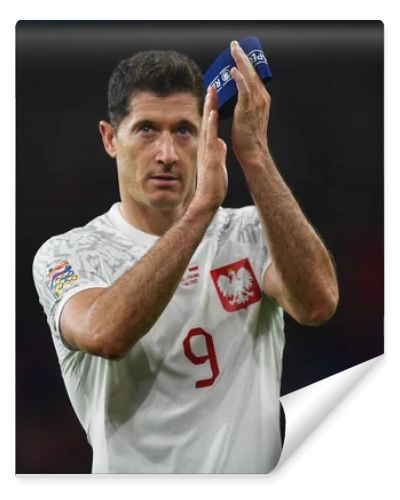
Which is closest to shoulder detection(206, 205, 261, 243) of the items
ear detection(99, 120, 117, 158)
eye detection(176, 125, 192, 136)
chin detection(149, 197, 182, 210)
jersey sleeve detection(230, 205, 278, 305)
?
jersey sleeve detection(230, 205, 278, 305)

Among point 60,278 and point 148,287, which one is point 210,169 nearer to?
point 148,287

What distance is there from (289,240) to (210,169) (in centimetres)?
24

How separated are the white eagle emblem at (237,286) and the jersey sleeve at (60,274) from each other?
0.29 m

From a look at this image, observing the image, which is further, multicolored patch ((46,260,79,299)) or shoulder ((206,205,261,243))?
shoulder ((206,205,261,243))

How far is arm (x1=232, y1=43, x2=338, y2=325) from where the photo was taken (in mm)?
1653

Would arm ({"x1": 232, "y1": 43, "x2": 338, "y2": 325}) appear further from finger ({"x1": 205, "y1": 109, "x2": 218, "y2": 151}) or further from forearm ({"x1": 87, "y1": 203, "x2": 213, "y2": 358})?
forearm ({"x1": 87, "y1": 203, "x2": 213, "y2": 358})

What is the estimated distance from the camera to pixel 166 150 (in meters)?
1.75

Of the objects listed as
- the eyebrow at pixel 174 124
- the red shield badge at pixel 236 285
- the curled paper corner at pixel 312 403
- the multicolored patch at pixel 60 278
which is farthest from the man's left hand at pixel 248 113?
the curled paper corner at pixel 312 403

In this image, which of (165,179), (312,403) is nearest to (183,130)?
(165,179)

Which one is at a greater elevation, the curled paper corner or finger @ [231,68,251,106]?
finger @ [231,68,251,106]

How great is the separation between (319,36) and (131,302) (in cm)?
84

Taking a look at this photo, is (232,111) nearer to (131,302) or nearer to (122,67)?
(122,67)

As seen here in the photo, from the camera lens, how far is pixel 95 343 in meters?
1.60

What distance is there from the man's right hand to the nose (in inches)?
3.5
